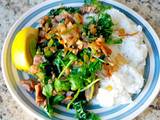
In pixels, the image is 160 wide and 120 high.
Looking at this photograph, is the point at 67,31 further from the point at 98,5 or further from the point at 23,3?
the point at 23,3

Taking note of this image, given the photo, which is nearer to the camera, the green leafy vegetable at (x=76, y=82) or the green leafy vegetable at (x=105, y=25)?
the green leafy vegetable at (x=76, y=82)

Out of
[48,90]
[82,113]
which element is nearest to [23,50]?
[48,90]

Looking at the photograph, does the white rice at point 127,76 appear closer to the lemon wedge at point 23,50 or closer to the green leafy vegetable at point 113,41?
the green leafy vegetable at point 113,41

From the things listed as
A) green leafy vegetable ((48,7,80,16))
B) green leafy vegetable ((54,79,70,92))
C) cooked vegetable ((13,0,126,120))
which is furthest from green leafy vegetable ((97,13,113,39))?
green leafy vegetable ((54,79,70,92))

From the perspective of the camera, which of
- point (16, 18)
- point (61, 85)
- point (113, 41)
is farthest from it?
point (16, 18)

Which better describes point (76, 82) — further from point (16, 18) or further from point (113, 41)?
point (16, 18)

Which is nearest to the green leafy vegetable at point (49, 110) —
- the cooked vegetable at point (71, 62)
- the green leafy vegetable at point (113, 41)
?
the cooked vegetable at point (71, 62)

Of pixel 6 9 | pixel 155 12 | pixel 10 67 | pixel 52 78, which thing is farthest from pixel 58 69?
pixel 155 12
